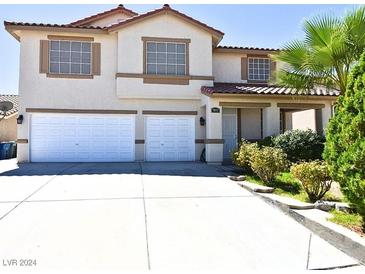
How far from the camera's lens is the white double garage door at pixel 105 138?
1480 cm

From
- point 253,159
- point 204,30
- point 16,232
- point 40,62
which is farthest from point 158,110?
point 16,232

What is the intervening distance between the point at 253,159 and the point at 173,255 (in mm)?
5473

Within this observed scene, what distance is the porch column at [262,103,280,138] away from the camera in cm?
1457

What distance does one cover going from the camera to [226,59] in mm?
16938

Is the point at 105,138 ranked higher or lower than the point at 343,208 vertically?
higher

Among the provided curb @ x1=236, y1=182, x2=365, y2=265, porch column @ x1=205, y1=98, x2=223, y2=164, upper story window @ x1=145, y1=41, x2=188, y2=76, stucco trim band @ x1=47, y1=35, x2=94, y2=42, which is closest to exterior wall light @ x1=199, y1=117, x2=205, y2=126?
porch column @ x1=205, y1=98, x2=223, y2=164

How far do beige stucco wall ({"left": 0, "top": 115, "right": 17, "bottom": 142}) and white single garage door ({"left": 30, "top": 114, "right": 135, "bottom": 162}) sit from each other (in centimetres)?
961

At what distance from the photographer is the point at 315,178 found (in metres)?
6.86

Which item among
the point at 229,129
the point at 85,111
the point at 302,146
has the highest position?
the point at 85,111

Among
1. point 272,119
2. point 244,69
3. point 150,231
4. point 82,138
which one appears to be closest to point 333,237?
point 150,231

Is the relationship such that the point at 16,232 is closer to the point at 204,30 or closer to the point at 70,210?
the point at 70,210

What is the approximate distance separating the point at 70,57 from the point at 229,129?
870 cm

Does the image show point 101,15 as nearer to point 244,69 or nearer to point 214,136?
point 244,69

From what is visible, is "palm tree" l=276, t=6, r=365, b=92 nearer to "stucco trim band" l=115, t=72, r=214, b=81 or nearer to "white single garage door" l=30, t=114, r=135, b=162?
"stucco trim band" l=115, t=72, r=214, b=81
